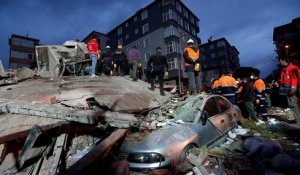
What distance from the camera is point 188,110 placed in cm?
568

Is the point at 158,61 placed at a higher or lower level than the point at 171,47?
lower

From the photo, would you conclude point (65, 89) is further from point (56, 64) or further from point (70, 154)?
point (56, 64)

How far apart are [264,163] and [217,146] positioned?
1.15 meters

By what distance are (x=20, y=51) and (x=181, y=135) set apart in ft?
180

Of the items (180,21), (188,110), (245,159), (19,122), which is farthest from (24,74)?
(180,21)

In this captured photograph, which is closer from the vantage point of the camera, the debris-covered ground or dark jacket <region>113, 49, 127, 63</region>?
the debris-covered ground

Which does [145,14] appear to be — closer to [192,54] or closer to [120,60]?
[120,60]

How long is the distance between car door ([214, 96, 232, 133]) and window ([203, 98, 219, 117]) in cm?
16

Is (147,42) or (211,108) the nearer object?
(211,108)

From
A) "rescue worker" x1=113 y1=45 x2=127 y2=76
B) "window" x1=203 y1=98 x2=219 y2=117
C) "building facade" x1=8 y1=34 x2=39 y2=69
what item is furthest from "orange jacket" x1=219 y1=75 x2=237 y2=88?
"building facade" x1=8 y1=34 x2=39 y2=69

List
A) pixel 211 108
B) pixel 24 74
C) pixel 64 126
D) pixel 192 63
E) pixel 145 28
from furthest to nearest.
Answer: pixel 145 28 < pixel 24 74 < pixel 192 63 < pixel 211 108 < pixel 64 126

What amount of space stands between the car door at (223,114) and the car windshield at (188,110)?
26.2 inches

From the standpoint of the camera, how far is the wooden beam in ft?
11.0

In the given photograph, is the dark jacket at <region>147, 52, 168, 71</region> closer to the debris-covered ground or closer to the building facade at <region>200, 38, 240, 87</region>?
the debris-covered ground
